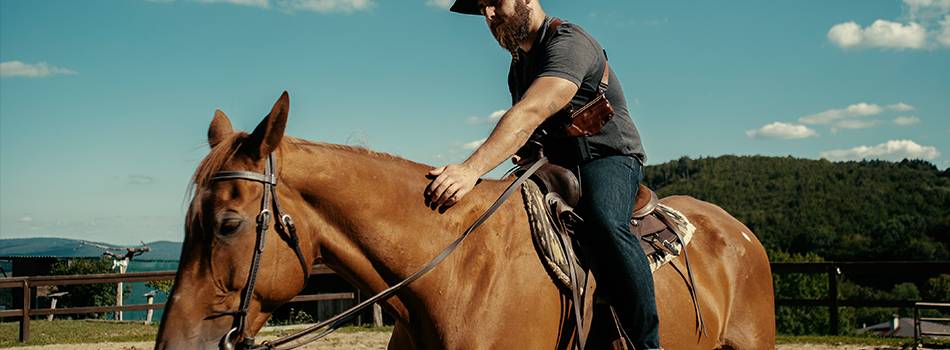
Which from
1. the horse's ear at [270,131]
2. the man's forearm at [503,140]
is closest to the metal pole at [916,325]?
the man's forearm at [503,140]

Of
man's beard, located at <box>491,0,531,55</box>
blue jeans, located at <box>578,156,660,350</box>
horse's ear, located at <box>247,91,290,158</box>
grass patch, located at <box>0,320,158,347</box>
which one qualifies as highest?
man's beard, located at <box>491,0,531,55</box>

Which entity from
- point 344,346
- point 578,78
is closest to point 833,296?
point 344,346

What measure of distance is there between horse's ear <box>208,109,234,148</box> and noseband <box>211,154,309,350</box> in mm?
394

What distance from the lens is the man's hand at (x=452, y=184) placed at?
9.41 feet

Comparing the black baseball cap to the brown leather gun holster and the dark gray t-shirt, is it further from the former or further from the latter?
the brown leather gun holster

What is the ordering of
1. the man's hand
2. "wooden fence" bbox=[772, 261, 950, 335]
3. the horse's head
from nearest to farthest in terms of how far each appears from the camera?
1. the horse's head
2. the man's hand
3. "wooden fence" bbox=[772, 261, 950, 335]

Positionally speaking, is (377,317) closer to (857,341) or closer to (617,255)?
(857,341)

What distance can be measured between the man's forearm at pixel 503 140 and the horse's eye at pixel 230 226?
89cm

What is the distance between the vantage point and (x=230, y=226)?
253cm

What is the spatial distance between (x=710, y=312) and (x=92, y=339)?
48.7 feet

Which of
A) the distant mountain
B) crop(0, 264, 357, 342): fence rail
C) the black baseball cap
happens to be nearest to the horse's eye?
the black baseball cap

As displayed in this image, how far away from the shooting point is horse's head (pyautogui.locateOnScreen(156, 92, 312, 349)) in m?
2.51

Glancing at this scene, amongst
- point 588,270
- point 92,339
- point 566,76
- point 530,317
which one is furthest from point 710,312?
point 92,339

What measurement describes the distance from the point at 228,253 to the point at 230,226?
94mm
